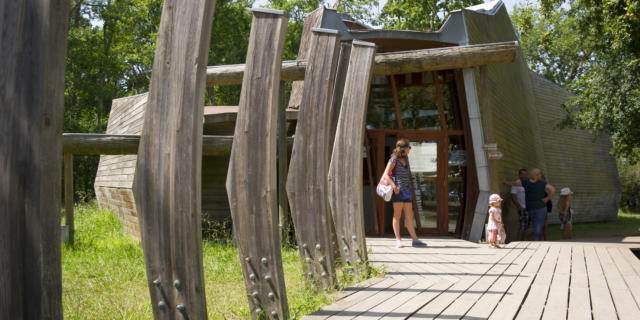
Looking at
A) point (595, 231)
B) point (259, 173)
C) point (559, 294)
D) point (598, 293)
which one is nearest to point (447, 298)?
point (559, 294)

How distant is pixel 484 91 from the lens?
10078mm

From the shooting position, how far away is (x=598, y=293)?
5.00 meters

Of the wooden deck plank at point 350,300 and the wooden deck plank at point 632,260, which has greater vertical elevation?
the wooden deck plank at point 632,260

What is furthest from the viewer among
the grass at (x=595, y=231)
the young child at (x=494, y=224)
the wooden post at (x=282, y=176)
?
the grass at (x=595, y=231)

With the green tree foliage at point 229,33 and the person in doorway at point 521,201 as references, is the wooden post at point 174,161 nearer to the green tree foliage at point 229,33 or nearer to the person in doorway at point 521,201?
the person in doorway at point 521,201

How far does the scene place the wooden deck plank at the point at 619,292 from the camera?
4260mm

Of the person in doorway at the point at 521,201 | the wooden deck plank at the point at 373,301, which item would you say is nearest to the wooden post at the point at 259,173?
the wooden deck plank at the point at 373,301

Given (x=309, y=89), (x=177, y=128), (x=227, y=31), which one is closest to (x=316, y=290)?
(x=309, y=89)

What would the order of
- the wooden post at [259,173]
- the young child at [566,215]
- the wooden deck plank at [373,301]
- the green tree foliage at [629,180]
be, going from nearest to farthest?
the wooden post at [259,173], the wooden deck plank at [373,301], the young child at [566,215], the green tree foliage at [629,180]

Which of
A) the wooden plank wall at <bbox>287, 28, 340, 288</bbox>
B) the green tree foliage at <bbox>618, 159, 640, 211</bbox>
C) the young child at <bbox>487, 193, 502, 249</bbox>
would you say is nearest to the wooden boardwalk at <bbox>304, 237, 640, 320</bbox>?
the wooden plank wall at <bbox>287, 28, 340, 288</bbox>

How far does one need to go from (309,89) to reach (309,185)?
92 cm

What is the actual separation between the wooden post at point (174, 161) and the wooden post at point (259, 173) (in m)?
0.84

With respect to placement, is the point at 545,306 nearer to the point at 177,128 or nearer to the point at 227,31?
the point at 177,128

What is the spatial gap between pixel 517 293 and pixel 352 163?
2.15 metres
